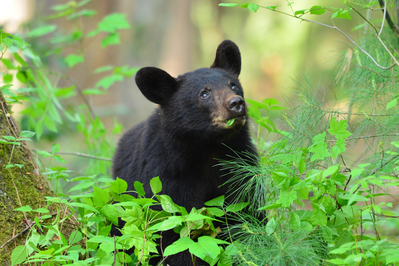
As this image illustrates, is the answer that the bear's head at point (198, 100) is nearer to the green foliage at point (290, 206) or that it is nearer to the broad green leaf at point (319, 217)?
the green foliage at point (290, 206)

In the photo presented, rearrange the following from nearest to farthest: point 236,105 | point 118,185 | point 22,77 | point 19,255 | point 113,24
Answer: point 19,255 → point 118,185 → point 236,105 → point 22,77 → point 113,24

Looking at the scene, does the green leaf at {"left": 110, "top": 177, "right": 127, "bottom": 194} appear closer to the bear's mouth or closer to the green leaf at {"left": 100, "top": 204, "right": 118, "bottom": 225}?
the green leaf at {"left": 100, "top": 204, "right": 118, "bottom": 225}

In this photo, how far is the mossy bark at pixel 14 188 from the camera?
234 cm

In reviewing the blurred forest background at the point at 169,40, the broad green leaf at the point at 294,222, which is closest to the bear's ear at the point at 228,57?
the broad green leaf at the point at 294,222

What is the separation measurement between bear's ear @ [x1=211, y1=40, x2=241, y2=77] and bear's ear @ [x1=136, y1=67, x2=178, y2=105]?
0.55m

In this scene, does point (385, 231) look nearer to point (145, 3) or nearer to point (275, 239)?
point (275, 239)

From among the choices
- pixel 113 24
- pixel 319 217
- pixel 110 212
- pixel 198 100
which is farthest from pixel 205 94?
pixel 113 24

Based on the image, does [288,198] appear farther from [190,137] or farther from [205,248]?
[190,137]

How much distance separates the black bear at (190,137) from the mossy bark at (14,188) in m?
0.78

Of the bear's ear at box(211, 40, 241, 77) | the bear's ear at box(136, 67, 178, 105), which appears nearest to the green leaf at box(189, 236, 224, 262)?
the bear's ear at box(136, 67, 178, 105)

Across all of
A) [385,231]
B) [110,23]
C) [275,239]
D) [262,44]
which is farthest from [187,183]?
[262,44]

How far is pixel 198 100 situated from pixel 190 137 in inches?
12.2

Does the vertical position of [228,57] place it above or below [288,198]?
above

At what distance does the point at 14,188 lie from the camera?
8.29ft
